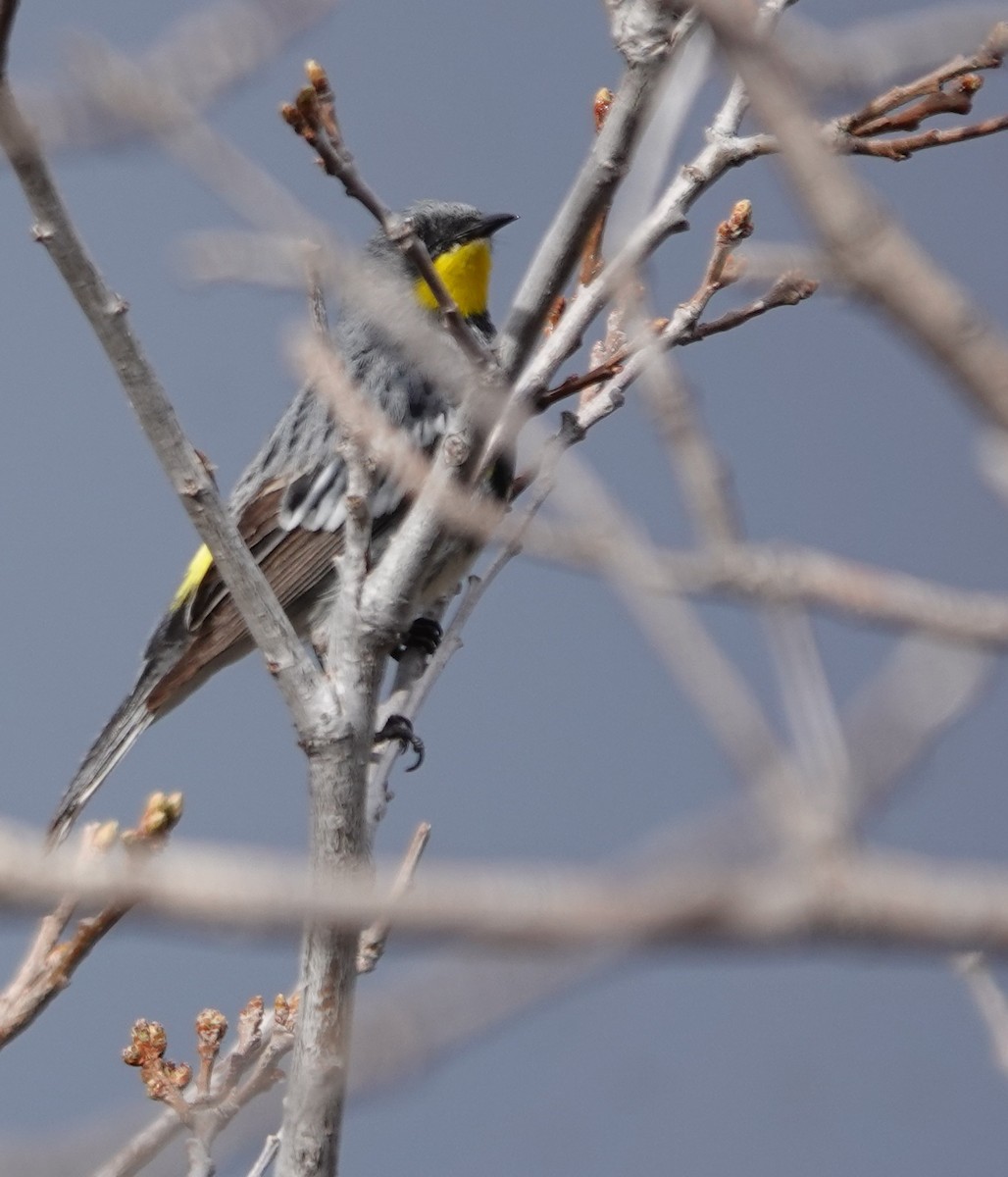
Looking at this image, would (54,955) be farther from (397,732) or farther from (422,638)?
(422,638)

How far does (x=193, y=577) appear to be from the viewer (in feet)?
20.7

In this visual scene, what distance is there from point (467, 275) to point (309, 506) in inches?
50.1

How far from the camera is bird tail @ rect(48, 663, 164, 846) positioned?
18.3 ft

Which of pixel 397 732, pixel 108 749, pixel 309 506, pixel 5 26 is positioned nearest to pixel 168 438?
pixel 5 26

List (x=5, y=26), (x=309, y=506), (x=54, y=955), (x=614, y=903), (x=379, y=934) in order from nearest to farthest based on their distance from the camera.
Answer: (x=614, y=903) < (x=5, y=26) < (x=379, y=934) < (x=54, y=955) < (x=309, y=506)

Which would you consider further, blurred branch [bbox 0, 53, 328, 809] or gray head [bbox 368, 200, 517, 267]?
gray head [bbox 368, 200, 517, 267]

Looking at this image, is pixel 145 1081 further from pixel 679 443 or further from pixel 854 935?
pixel 854 935

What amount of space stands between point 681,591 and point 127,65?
1.40 m

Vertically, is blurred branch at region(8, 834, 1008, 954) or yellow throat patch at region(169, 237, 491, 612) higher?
yellow throat patch at region(169, 237, 491, 612)

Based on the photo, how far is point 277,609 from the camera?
3123 mm

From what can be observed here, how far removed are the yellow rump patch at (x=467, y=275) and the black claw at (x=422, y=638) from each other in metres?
1.79

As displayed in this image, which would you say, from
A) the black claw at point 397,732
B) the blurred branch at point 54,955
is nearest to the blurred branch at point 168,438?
the blurred branch at point 54,955

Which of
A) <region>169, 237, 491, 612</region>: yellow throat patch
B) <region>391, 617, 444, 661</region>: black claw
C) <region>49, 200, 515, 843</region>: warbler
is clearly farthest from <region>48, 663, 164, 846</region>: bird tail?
<region>391, 617, 444, 661</region>: black claw

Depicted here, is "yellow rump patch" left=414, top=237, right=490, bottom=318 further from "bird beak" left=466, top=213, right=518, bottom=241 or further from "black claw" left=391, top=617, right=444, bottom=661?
"black claw" left=391, top=617, right=444, bottom=661
